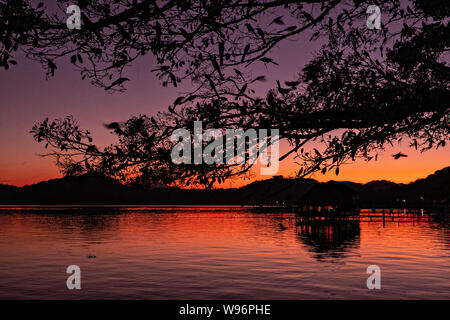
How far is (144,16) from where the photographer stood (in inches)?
312

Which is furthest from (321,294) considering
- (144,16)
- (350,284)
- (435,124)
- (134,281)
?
(144,16)

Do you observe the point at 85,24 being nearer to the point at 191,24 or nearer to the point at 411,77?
the point at 191,24

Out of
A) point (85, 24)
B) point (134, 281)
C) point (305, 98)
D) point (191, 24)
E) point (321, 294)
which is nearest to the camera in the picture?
point (85, 24)

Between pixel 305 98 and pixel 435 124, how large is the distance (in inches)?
110

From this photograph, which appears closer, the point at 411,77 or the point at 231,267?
the point at 411,77

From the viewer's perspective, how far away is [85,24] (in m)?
7.71

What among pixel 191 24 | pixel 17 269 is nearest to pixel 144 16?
pixel 191 24

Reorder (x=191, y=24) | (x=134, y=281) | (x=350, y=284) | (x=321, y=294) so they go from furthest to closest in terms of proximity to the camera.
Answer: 1. (x=134, y=281)
2. (x=350, y=284)
3. (x=321, y=294)
4. (x=191, y=24)

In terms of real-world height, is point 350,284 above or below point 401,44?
below

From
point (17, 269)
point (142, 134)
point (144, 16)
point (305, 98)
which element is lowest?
point (17, 269)

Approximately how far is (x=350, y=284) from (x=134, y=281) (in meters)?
11.4

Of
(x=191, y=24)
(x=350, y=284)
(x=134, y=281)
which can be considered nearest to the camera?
(x=191, y=24)

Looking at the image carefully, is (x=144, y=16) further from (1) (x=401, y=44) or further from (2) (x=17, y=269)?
(2) (x=17, y=269)

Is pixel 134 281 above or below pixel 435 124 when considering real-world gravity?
below
